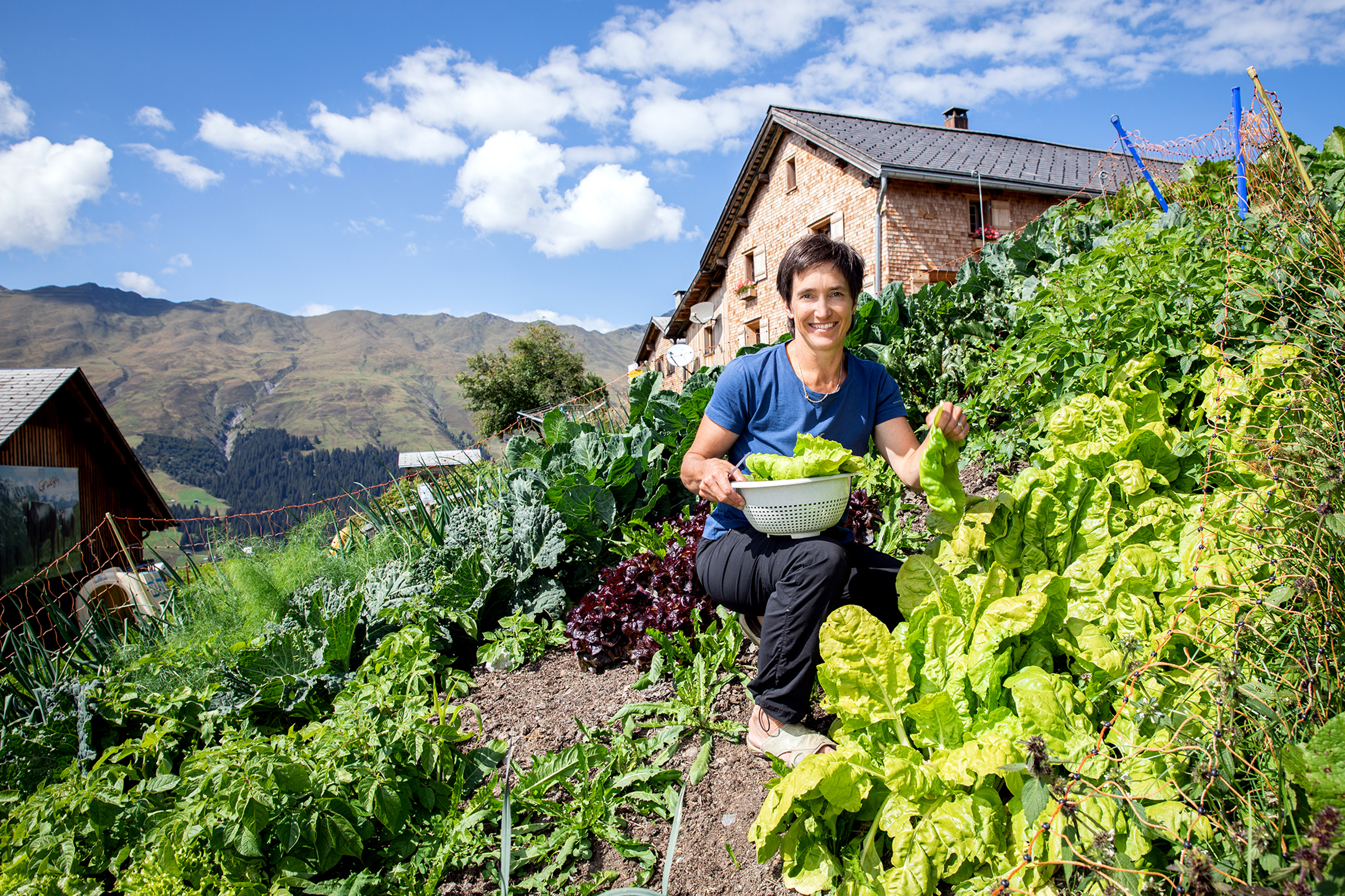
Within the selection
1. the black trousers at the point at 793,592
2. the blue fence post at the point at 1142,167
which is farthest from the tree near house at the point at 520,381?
the black trousers at the point at 793,592

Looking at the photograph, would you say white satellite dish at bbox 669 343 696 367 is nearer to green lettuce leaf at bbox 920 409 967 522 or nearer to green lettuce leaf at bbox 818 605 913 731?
green lettuce leaf at bbox 920 409 967 522

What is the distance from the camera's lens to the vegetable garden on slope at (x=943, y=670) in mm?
1151

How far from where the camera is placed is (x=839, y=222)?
50.0ft

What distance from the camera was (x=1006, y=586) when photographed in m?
1.72

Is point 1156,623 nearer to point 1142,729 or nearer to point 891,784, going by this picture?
point 1142,729

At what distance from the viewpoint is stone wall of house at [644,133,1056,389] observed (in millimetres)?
13805

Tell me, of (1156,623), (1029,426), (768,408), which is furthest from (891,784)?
(1029,426)

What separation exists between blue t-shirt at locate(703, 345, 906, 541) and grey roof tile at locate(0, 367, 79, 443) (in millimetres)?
15481

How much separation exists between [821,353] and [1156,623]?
1128mm

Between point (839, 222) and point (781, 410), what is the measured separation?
14428 mm

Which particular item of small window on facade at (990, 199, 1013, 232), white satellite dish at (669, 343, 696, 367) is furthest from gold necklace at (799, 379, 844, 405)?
small window on facade at (990, 199, 1013, 232)

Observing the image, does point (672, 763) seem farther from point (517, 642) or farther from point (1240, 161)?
point (1240, 161)

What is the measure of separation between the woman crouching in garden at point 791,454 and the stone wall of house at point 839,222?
8.13 meters

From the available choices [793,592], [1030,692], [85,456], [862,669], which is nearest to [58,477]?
[85,456]
